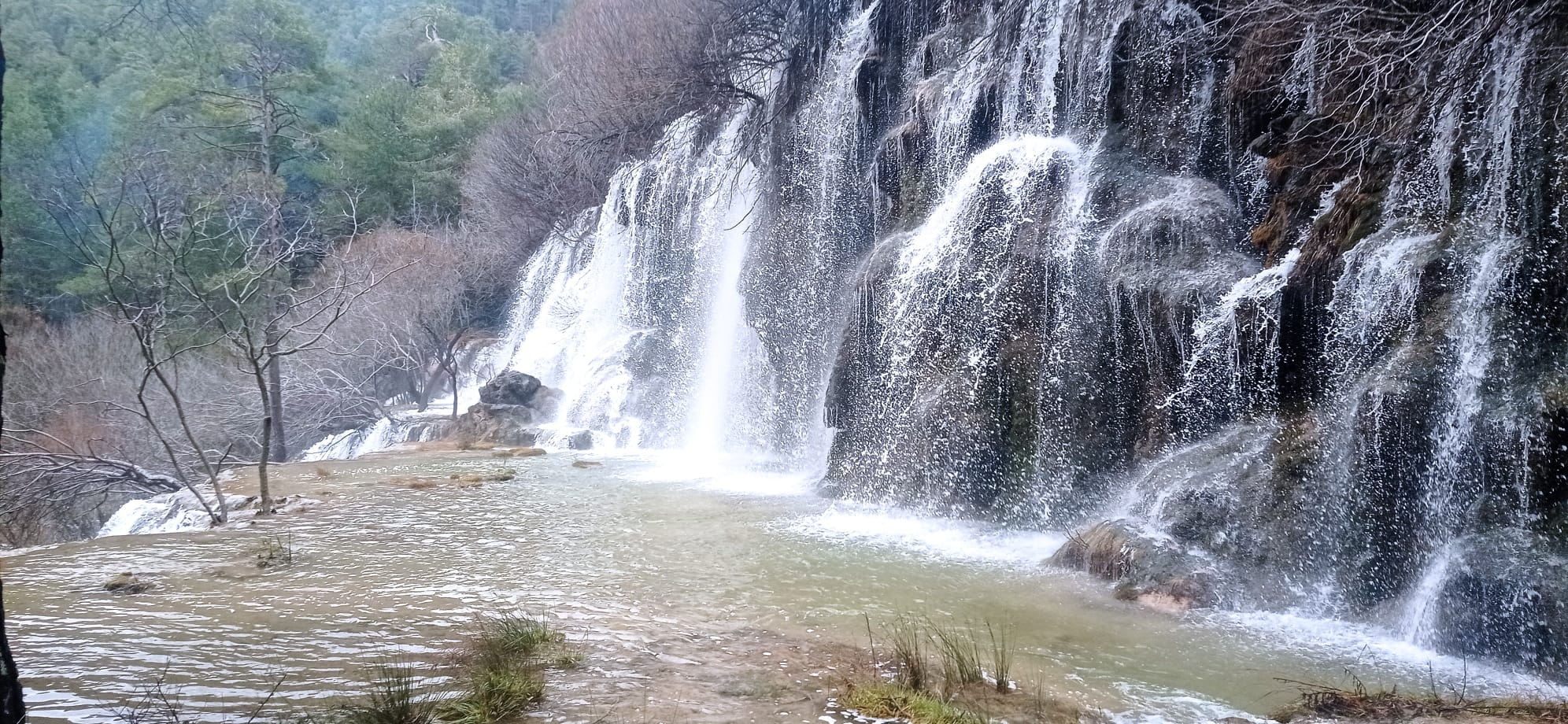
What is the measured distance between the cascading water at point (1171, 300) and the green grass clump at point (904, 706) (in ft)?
10.3

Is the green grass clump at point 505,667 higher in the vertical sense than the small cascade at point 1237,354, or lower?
lower

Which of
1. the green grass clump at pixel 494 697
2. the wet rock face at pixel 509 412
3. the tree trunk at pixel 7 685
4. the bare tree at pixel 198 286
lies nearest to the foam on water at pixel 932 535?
the green grass clump at pixel 494 697

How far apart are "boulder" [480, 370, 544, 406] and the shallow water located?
27.5 ft

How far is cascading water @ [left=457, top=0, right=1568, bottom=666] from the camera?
5.82 m

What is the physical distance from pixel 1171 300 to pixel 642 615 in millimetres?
4972

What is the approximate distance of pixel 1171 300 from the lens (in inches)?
306

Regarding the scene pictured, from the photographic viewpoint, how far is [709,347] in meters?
18.2

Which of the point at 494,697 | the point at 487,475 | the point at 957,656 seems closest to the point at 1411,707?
the point at 957,656

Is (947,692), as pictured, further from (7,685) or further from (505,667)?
(7,685)

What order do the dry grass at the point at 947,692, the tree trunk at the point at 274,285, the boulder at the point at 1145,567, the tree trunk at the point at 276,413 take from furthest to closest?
1. the tree trunk at the point at 276,413
2. the tree trunk at the point at 274,285
3. the boulder at the point at 1145,567
4. the dry grass at the point at 947,692

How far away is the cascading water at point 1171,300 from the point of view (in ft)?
19.1

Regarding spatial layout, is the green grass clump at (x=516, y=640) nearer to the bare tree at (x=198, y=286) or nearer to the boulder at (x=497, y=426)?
the bare tree at (x=198, y=286)

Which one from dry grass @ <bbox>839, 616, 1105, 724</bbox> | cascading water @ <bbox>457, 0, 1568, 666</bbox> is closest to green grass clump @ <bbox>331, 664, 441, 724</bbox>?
dry grass @ <bbox>839, 616, 1105, 724</bbox>

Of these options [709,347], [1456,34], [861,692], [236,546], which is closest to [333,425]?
[709,347]
